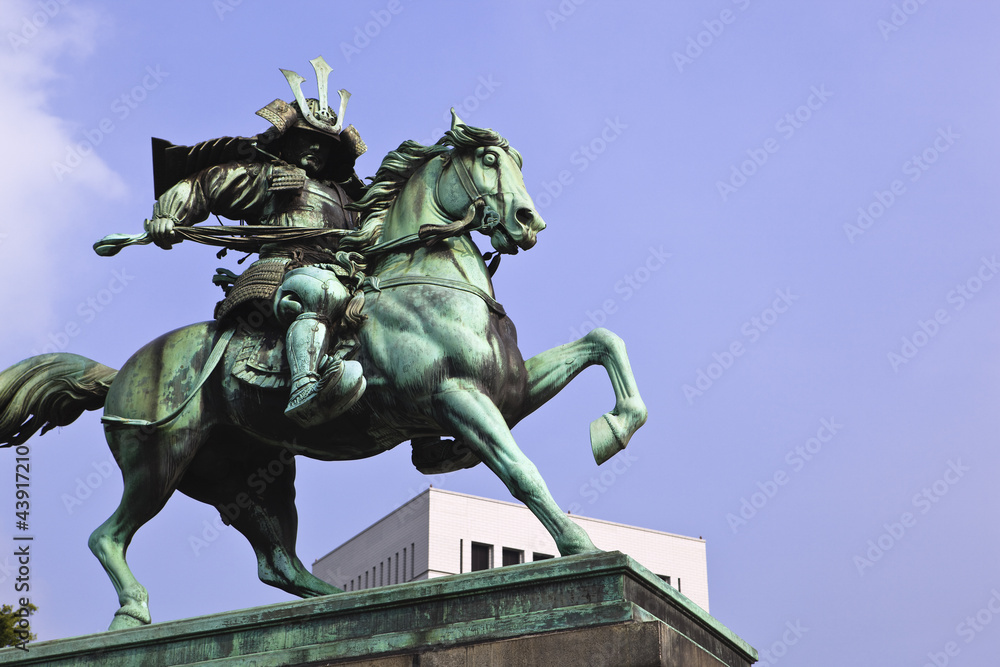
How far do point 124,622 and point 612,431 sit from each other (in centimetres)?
320

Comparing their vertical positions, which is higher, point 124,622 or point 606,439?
point 606,439

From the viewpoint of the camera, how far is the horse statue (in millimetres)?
7691

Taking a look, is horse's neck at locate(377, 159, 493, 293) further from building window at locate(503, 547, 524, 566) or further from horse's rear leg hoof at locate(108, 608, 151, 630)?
building window at locate(503, 547, 524, 566)

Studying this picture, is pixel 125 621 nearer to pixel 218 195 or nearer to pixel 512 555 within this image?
pixel 218 195

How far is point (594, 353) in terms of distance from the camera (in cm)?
802

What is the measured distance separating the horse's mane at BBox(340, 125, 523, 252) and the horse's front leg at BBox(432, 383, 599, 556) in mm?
1447

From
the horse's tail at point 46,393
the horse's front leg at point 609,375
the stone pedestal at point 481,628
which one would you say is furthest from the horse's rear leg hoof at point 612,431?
the horse's tail at point 46,393

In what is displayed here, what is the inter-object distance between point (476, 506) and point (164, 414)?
111ft

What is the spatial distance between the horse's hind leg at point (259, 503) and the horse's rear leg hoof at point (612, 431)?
2.33 m

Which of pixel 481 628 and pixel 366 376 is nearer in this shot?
pixel 481 628

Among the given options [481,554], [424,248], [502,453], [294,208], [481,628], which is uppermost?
[481,554]

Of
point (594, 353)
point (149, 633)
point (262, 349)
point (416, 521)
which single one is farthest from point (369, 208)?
point (416, 521)

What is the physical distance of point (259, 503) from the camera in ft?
29.3

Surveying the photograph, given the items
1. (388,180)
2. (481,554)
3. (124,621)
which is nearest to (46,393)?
(124,621)
